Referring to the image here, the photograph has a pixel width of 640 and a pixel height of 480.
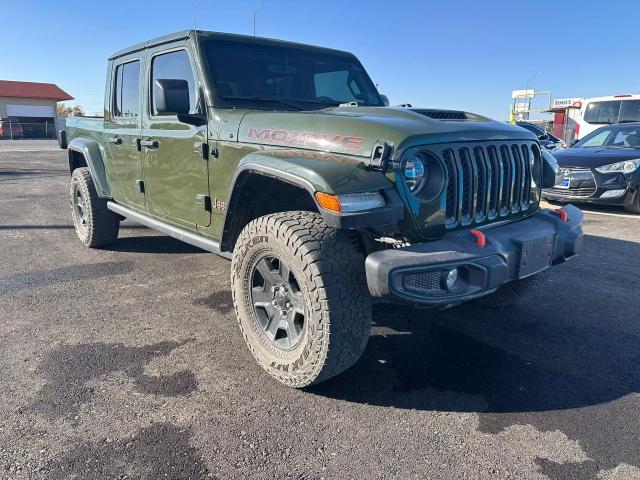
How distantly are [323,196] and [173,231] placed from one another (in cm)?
209

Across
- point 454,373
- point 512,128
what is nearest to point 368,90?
point 512,128

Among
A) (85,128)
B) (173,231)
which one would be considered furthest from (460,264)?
(85,128)

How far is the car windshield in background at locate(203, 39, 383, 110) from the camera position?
3658 mm

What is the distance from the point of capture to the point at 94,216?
5.52m

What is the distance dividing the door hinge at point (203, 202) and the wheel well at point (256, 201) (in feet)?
1.33

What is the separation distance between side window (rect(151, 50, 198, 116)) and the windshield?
828 cm

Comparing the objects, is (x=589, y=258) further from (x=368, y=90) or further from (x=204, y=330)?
(x=204, y=330)

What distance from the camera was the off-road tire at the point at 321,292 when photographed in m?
2.49

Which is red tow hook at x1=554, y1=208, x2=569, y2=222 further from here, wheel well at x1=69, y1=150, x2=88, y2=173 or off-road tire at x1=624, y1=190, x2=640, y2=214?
off-road tire at x1=624, y1=190, x2=640, y2=214

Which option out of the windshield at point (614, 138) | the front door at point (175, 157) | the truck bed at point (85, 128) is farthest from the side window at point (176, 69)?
the windshield at point (614, 138)

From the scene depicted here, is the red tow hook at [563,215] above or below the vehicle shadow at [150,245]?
above

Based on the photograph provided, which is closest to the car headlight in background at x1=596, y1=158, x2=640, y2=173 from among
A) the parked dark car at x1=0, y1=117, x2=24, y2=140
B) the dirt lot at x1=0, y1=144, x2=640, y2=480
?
the dirt lot at x1=0, y1=144, x2=640, y2=480

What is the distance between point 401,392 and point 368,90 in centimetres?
279

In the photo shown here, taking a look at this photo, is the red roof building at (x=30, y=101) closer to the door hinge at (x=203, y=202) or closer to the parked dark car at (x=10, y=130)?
the parked dark car at (x=10, y=130)
